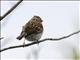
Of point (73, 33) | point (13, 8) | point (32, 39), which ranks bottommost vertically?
point (32, 39)

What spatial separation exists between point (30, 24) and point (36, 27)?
160 mm

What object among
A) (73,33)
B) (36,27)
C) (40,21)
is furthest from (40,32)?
(73,33)

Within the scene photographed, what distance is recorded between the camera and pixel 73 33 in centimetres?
276

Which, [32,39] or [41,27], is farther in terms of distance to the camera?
[41,27]

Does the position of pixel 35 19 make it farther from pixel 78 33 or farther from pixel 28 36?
pixel 78 33

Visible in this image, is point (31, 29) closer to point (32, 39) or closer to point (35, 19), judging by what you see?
point (32, 39)

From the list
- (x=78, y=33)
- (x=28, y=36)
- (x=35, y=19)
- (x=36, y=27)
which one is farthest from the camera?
(x=35, y=19)

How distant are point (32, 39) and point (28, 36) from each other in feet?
0.33

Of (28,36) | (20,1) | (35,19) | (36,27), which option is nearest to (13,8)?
(20,1)

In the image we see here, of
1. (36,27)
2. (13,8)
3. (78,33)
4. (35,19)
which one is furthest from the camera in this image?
(35,19)

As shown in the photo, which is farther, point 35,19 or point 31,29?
point 35,19

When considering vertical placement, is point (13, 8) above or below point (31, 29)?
above

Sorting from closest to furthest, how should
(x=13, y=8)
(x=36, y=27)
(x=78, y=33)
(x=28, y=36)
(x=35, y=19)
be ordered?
1. (x=13, y=8)
2. (x=78, y=33)
3. (x=28, y=36)
4. (x=36, y=27)
5. (x=35, y=19)

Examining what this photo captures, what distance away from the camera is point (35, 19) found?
601 cm
